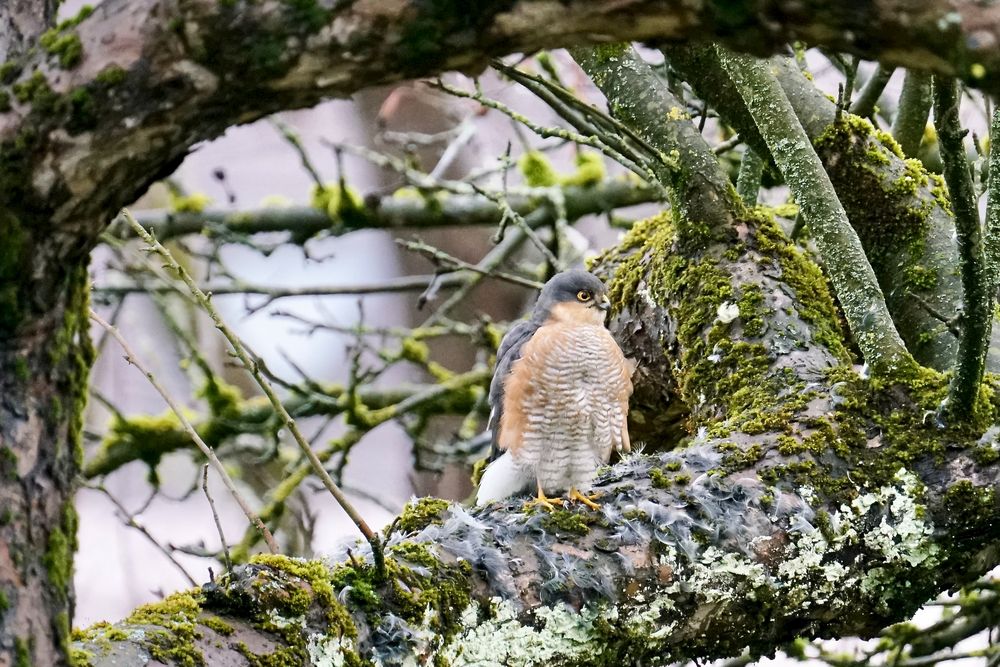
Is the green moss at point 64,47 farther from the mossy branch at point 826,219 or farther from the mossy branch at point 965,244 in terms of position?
the mossy branch at point 826,219

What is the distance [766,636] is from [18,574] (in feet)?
7.10

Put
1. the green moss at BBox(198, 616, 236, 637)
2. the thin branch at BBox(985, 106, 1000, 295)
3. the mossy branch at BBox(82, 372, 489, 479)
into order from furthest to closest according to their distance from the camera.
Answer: the mossy branch at BBox(82, 372, 489, 479) < the thin branch at BBox(985, 106, 1000, 295) < the green moss at BBox(198, 616, 236, 637)

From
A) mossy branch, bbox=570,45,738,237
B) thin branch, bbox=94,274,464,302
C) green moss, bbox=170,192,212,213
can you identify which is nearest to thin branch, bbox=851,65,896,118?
mossy branch, bbox=570,45,738,237

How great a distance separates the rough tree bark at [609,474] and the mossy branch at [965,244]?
292 millimetres

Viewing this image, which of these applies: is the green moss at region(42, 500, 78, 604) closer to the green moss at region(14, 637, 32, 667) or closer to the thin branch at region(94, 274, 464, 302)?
the green moss at region(14, 637, 32, 667)

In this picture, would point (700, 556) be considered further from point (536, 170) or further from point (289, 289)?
point (536, 170)

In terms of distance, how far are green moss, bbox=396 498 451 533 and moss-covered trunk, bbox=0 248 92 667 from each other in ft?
4.51

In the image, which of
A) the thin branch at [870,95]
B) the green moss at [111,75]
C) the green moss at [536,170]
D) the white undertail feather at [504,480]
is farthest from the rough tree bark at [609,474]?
the green moss at [536,170]

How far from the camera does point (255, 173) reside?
45.1ft

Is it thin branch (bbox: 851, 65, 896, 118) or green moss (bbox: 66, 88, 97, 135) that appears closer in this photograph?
green moss (bbox: 66, 88, 97, 135)

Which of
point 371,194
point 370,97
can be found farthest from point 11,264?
point 370,97

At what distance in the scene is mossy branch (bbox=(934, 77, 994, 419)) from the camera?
2564mm

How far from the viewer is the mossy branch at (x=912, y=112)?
4660 mm

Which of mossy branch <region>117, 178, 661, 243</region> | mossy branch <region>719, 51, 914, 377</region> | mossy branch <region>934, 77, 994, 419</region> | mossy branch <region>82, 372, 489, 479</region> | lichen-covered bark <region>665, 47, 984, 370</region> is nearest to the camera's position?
mossy branch <region>934, 77, 994, 419</region>
